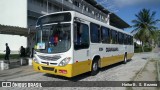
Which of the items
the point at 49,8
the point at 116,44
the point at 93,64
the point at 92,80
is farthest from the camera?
the point at 49,8

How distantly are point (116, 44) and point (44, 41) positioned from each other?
7.46 meters

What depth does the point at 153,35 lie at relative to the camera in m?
57.0

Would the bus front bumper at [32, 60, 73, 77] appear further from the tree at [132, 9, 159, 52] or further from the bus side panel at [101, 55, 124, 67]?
the tree at [132, 9, 159, 52]

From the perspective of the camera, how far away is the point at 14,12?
98.8 feet

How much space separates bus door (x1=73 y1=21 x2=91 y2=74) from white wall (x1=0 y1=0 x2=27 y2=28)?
19.4 metres

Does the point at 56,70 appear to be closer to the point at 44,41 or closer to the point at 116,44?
the point at 44,41

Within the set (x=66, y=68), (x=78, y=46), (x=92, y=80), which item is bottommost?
(x=92, y=80)

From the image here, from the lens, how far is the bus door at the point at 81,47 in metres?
9.70

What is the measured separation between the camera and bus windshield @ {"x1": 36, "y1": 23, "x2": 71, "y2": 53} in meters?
9.50

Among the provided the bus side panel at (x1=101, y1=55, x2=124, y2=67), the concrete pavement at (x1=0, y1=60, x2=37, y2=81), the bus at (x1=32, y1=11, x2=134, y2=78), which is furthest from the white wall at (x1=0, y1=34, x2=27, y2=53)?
the bus at (x1=32, y1=11, x2=134, y2=78)

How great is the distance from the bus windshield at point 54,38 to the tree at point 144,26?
4917 cm

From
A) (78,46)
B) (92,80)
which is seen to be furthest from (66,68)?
(92,80)

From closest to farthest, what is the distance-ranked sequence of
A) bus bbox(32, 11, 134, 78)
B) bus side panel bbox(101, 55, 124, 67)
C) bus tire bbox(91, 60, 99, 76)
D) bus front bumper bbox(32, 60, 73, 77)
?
bus front bumper bbox(32, 60, 73, 77), bus bbox(32, 11, 134, 78), bus tire bbox(91, 60, 99, 76), bus side panel bbox(101, 55, 124, 67)

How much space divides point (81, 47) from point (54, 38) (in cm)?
135
